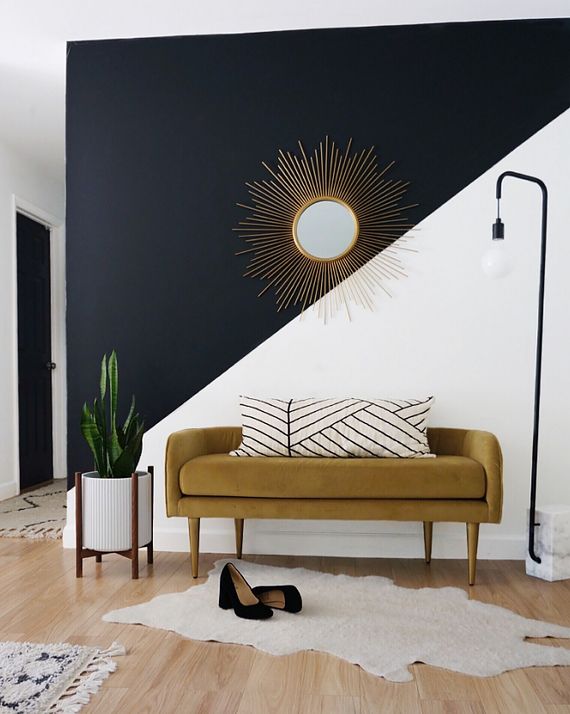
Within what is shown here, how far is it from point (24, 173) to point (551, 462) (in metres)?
4.31

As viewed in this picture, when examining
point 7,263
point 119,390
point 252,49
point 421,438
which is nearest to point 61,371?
point 7,263

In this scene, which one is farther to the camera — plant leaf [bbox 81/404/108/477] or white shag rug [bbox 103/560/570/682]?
plant leaf [bbox 81/404/108/477]

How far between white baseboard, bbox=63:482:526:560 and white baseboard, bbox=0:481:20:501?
5.35ft

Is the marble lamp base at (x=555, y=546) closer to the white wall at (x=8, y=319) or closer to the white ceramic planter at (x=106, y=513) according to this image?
the white ceramic planter at (x=106, y=513)

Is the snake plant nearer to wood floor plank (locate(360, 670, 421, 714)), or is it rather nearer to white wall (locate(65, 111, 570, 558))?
white wall (locate(65, 111, 570, 558))

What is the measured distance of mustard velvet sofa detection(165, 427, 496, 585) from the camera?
3.02m

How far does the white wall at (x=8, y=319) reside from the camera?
17.0ft

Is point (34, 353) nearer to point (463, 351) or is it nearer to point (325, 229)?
point (325, 229)

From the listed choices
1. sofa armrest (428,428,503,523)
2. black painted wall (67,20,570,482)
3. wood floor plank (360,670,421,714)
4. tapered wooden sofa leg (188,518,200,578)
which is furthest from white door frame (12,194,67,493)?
wood floor plank (360,670,421,714)

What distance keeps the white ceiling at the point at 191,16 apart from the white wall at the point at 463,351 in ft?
2.29

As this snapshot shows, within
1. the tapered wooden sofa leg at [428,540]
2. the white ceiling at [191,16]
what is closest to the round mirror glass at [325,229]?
the white ceiling at [191,16]

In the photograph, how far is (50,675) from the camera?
206 centimetres

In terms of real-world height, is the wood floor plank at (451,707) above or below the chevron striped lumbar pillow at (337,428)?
below

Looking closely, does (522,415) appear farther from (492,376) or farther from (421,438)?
(421,438)
